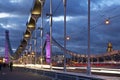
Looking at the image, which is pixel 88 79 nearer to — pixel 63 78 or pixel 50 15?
pixel 63 78

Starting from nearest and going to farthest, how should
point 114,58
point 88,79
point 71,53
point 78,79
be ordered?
point 88,79, point 78,79, point 114,58, point 71,53

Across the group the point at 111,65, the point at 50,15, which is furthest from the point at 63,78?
the point at 111,65

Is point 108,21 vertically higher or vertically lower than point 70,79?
higher

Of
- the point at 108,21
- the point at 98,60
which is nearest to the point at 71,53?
the point at 98,60

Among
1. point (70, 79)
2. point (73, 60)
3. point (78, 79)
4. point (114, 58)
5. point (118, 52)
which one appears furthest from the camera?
point (73, 60)

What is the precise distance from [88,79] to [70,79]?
20.7 feet

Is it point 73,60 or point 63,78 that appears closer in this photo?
point 63,78

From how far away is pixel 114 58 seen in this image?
71562mm

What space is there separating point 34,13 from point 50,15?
30.6 m

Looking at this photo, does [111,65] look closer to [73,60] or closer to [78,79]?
[78,79]

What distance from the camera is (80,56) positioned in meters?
98.8

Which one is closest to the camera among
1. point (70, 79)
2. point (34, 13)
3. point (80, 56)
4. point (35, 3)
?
point (70, 79)

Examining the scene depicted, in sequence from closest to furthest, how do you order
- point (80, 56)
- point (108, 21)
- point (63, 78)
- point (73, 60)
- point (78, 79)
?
point (78, 79) → point (63, 78) → point (108, 21) → point (80, 56) → point (73, 60)

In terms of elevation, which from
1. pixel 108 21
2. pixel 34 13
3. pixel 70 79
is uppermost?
pixel 34 13
